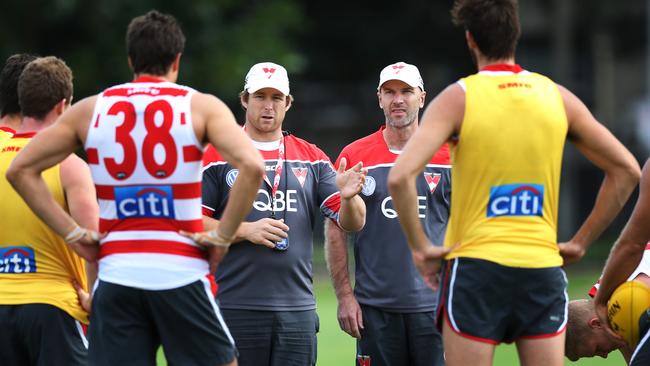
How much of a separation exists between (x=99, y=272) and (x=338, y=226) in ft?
7.48

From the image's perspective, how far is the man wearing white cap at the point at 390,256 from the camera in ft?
24.9

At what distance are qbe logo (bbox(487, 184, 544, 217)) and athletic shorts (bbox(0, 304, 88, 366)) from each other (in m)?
2.38

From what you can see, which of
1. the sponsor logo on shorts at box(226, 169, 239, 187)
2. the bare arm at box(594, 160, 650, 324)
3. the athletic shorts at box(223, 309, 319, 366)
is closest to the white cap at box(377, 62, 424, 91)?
the sponsor logo on shorts at box(226, 169, 239, 187)

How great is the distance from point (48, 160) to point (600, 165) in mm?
2718

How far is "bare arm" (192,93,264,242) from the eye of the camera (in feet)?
18.5

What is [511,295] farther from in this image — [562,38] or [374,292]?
[562,38]

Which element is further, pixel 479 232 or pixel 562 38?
pixel 562 38

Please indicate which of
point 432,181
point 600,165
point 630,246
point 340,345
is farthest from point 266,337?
point 340,345

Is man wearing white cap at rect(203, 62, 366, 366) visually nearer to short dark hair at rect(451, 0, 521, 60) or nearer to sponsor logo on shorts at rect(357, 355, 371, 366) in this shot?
sponsor logo on shorts at rect(357, 355, 371, 366)

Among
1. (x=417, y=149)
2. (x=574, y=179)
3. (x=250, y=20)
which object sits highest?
(x=250, y=20)

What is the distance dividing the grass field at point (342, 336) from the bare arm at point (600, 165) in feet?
20.1

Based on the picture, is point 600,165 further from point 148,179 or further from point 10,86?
point 10,86

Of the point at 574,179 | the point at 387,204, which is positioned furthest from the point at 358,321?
the point at 574,179

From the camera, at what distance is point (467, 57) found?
34.9 meters
